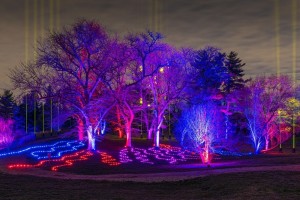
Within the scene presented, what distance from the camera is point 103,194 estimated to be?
14.6 metres

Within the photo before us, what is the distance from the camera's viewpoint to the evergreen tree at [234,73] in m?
58.0

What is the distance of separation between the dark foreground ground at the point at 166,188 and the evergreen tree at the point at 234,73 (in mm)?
41088

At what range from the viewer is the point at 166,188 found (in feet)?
57.1

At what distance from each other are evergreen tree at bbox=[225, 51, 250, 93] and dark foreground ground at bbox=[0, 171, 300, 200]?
41088 millimetres

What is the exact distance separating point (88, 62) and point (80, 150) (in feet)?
26.9

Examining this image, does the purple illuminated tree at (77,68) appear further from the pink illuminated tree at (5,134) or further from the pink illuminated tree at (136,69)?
the pink illuminated tree at (5,134)

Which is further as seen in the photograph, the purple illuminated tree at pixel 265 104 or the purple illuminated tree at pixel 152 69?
the purple illuminated tree at pixel 265 104

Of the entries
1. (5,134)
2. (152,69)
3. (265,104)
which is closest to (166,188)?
(152,69)

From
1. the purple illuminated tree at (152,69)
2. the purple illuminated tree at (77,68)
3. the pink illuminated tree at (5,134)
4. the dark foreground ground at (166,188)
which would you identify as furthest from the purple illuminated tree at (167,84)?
the dark foreground ground at (166,188)

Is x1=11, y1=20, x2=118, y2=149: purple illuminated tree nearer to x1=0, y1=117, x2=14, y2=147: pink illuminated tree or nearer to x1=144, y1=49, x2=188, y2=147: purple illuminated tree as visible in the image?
x1=144, y1=49, x2=188, y2=147: purple illuminated tree

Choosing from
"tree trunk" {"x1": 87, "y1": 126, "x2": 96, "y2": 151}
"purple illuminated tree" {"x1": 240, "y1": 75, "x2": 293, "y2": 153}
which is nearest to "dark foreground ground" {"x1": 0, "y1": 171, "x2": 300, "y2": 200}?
"tree trunk" {"x1": 87, "y1": 126, "x2": 96, "y2": 151}

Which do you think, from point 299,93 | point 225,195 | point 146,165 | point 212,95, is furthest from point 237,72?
point 225,195

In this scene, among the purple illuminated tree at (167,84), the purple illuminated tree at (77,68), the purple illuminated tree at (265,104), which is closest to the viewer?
the purple illuminated tree at (77,68)

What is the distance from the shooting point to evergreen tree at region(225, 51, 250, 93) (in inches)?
2285
